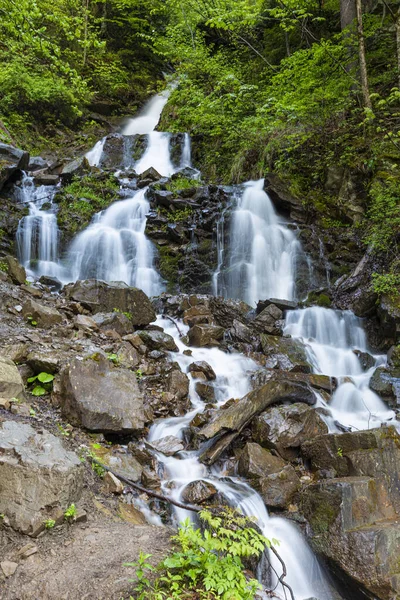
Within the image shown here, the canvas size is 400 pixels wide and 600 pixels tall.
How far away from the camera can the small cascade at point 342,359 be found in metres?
6.34

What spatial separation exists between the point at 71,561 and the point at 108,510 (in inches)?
30.1

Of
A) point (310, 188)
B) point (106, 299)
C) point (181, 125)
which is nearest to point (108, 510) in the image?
point (106, 299)

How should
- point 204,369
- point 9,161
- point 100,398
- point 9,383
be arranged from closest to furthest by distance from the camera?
point 9,383 < point 100,398 < point 204,369 < point 9,161

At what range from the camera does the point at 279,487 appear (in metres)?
4.28

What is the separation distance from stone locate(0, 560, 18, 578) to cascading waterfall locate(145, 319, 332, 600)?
1.85 metres

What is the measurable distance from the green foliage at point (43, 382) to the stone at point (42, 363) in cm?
7

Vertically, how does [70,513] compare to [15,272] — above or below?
below

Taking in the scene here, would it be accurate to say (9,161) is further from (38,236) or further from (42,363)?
(42,363)

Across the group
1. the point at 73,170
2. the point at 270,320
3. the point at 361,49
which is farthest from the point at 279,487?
the point at 73,170

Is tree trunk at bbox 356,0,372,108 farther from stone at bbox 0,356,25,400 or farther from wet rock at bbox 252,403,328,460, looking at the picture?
stone at bbox 0,356,25,400

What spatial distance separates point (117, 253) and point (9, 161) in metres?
4.56

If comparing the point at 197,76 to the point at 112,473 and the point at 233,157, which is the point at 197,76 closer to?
the point at 233,157

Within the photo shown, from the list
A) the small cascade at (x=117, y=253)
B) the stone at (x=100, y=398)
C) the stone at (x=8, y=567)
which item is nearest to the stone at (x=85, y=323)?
the stone at (x=100, y=398)

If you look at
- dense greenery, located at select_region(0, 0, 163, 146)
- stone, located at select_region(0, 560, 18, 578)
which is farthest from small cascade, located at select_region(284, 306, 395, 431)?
dense greenery, located at select_region(0, 0, 163, 146)
